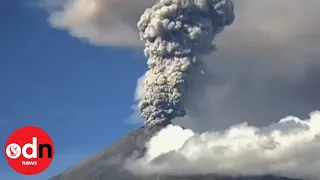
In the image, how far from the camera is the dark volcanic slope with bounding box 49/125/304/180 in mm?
148375

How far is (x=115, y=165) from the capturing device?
153 metres

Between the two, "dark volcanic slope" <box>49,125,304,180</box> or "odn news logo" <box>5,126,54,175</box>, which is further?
"dark volcanic slope" <box>49,125,304,180</box>

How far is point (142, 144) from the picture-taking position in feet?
513

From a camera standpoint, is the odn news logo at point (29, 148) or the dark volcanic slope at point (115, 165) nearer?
the odn news logo at point (29, 148)

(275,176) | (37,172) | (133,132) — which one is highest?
(133,132)

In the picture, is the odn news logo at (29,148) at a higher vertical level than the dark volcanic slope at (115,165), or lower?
lower

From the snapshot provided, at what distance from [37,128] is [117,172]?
14295 cm

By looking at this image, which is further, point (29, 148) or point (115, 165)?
point (115, 165)

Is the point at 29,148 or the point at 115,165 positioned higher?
the point at 115,165

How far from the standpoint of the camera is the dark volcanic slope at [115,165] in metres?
148

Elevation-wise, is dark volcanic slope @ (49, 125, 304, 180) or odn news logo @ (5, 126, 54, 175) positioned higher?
dark volcanic slope @ (49, 125, 304, 180)

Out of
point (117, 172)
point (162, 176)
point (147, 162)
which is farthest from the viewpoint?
point (147, 162)

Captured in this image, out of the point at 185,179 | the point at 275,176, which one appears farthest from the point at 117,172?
the point at 275,176

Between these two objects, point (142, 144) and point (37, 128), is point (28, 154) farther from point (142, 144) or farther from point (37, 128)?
point (142, 144)
